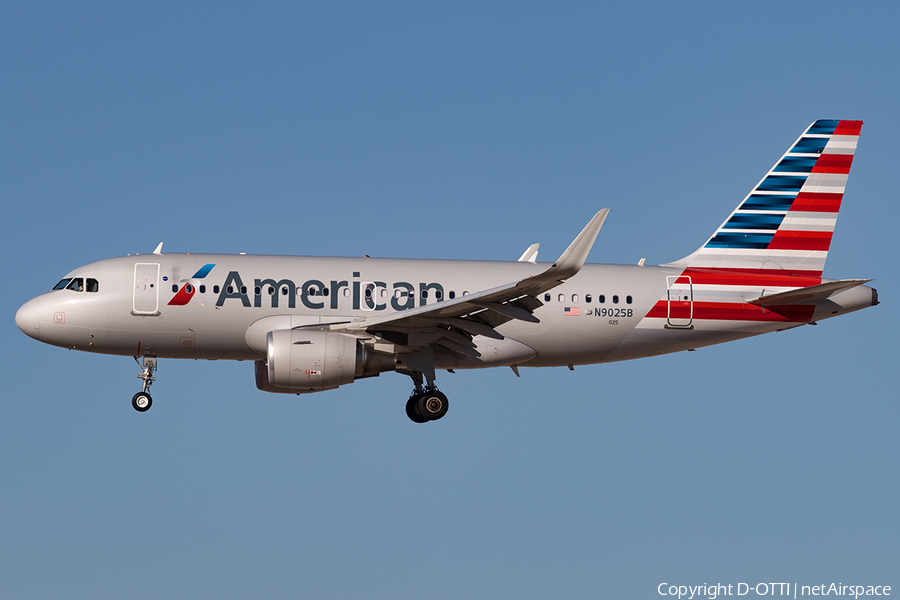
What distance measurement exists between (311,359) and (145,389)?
570 centimetres

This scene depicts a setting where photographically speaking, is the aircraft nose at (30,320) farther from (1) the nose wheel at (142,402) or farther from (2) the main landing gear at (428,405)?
(2) the main landing gear at (428,405)

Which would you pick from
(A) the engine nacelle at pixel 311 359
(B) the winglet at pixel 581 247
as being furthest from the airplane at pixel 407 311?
(B) the winglet at pixel 581 247

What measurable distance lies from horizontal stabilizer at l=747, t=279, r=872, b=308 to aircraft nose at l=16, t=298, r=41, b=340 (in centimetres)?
1946

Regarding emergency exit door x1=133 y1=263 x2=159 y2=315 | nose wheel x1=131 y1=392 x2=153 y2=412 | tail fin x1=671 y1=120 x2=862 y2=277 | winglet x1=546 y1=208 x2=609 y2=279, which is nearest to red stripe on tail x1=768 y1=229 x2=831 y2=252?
tail fin x1=671 y1=120 x2=862 y2=277

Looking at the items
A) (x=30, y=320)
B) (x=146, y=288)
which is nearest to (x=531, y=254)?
(x=146, y=288)

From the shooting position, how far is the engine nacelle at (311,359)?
27.2 meters

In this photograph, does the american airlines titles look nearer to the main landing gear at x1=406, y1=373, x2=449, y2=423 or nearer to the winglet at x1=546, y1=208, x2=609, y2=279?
the main landing gear at x1=406, y1=373, x2=449, y2=423

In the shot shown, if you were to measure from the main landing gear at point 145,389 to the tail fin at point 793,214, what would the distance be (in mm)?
15348

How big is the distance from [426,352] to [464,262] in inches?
115

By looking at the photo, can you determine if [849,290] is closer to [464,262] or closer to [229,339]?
[464,262]

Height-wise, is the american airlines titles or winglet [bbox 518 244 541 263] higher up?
winglet [bbox 518 244 541 263]

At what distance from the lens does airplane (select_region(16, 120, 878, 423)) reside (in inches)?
1097

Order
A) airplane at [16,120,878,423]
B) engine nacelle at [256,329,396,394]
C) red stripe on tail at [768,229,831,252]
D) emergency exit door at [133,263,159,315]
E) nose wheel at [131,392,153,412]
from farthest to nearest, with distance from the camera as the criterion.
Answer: red stripe on tail at [768,229,831,252], nose wheel at [131,392,153,412], emergency exit door at [133,263,159,315], airplane at [16,120,878,423], engine nacelle at [256,329,396,394]

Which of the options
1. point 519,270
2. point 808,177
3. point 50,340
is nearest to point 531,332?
point 519,270
